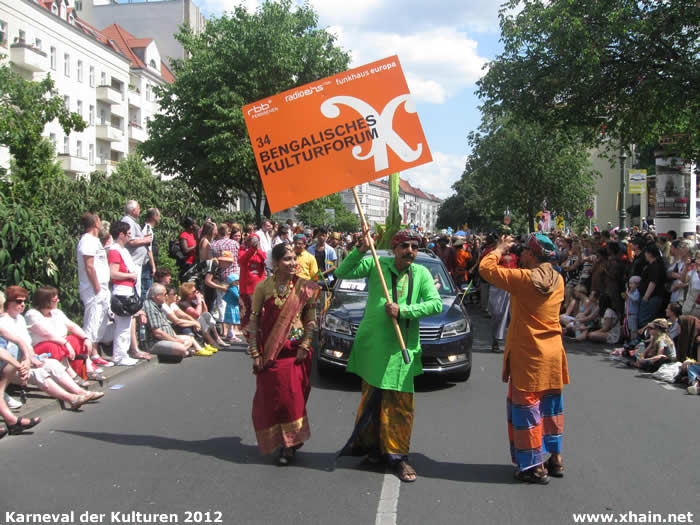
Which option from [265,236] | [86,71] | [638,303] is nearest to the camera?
[638,303]

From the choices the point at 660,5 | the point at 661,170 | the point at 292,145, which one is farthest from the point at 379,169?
the point at 661,170

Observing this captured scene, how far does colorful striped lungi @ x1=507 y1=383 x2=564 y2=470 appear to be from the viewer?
190 inches

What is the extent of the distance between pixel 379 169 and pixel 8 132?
53.2 feet

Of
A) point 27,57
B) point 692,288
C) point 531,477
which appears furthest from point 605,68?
point 27,57

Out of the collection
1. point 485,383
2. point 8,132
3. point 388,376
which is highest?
point 8,132

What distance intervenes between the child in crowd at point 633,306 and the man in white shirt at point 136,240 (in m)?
8.23

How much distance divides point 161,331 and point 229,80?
23946mm

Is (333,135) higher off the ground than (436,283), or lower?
higher

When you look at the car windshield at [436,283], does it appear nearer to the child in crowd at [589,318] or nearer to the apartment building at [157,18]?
the child in crowd at [589,318]

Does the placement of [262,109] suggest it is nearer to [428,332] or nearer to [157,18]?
[428,332]

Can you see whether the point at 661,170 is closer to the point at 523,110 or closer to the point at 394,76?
the point at 523,110

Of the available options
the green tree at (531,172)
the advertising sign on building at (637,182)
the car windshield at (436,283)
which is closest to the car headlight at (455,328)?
the car windshield at (436,283)

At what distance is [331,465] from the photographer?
5.23 metres

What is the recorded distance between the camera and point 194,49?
32.8m
